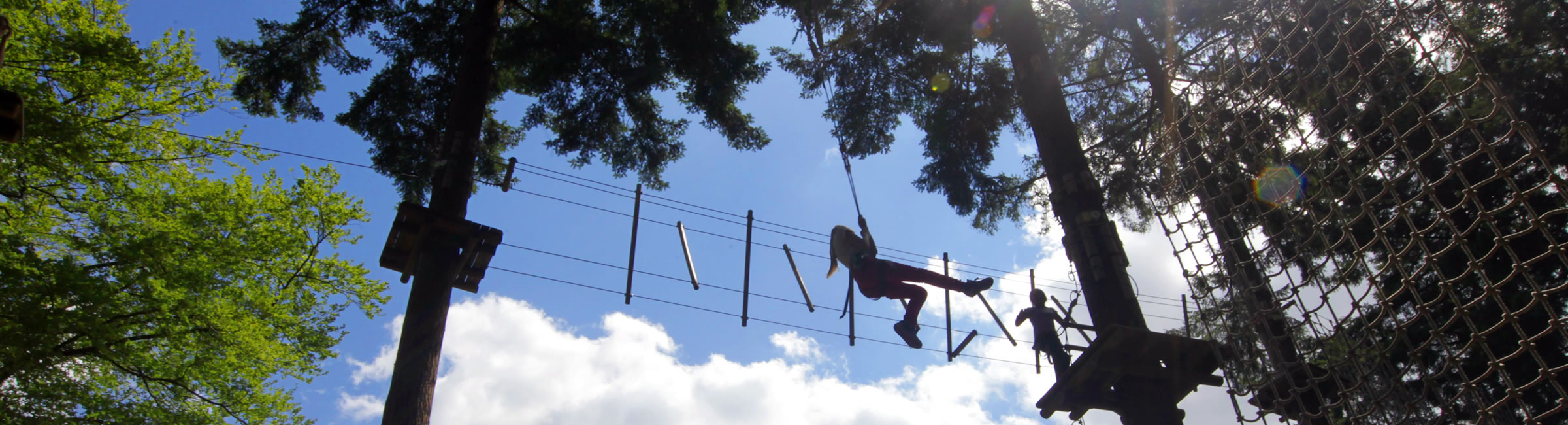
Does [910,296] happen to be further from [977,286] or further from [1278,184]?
[1278,184]

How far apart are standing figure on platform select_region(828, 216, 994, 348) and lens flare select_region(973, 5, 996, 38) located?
2.02 metres

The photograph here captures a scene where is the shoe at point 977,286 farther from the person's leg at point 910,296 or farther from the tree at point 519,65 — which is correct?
the tree at point 519,65

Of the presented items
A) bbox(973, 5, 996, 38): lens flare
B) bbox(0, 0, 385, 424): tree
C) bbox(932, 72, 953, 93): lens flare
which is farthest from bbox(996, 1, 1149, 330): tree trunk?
bbox(0, 0, 385, 424): tree

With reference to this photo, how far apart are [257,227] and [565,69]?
4085mm

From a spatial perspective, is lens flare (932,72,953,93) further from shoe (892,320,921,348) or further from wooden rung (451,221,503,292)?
wooden rung (451,221,503,292)

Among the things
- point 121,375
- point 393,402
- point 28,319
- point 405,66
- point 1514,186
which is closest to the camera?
point 1514,186

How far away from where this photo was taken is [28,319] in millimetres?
8055

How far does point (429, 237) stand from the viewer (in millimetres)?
6691

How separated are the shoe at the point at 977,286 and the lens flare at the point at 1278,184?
1926mm

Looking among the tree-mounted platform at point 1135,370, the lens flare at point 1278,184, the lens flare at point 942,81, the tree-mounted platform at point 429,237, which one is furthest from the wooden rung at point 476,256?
the lens flare at point 1278,184

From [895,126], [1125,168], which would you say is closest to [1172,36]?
[1125,168]

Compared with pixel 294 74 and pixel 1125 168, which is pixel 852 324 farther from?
pixel 294 74

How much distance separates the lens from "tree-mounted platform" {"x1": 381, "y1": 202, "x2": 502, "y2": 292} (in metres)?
6.61

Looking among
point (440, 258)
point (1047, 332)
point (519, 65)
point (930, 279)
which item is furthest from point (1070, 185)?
point (519, 65)
